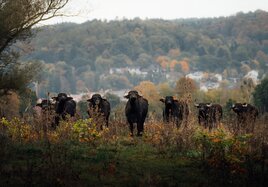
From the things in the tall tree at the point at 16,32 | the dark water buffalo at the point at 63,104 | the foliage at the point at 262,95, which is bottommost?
the foliage at the point at 262,95

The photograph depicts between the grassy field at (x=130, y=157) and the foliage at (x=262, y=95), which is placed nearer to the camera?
the grassy field at (x=130, y=157)

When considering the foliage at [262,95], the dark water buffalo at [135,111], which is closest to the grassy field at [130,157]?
the dark water buffalo at [135,111]

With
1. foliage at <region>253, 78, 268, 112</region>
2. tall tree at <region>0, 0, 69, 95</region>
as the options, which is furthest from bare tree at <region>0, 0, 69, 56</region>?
foliage at <region>253, 78, 268, 112</region>

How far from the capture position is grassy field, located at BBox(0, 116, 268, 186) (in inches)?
434

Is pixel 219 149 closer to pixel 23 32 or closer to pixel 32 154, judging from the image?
pixel 32 154

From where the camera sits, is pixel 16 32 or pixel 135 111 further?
pixel 16 32

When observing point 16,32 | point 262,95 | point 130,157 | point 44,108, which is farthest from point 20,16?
point 262,95

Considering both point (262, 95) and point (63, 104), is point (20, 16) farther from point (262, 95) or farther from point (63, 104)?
point (262, 95)

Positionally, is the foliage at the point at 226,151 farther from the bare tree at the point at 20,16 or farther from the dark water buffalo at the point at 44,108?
the bare tree at the point at 20,16

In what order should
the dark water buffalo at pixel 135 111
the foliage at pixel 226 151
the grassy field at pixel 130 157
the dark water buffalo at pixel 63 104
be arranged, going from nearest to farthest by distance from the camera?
the grassy field at pixel 130 157 < the foliage at pixel 226 151 < the dark water buffalo at pixel 135 111 < the dark water buffalo at pixel 63 104

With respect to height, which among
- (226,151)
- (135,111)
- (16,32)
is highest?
(16,32)

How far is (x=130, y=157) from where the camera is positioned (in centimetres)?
1505

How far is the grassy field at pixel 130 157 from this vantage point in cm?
1102

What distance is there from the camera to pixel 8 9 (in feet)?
84.1
